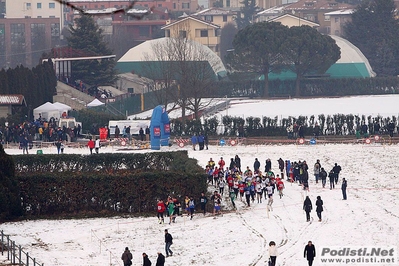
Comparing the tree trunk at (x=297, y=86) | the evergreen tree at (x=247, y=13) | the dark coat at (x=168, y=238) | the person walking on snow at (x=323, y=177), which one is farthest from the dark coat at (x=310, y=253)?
the evergreen tree at (x=247, y=13)

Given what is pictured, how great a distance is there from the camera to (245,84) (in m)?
94.5

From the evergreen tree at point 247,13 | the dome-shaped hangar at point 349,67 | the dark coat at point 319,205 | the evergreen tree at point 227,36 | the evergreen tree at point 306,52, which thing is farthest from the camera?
the evergreen tree at point 247,13

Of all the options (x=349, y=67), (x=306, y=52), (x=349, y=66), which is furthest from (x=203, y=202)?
(x=349, y=66)

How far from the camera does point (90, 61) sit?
83875 mm

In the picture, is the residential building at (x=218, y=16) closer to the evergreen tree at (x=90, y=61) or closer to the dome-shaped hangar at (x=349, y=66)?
the dome-shaped hangar at (x=349, y=66)

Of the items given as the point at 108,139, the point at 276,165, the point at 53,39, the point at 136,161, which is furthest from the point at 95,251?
the point at 53,39

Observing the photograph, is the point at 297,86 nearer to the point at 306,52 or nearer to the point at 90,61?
the point at 306,52

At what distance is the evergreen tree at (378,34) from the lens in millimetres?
113137

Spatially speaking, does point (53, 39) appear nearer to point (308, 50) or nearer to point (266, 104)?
point (308, 50)

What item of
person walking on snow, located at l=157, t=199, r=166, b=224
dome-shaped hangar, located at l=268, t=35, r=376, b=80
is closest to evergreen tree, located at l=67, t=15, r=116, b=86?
dome-shaped hangar, located at l=268, t=35, r=376, b=80

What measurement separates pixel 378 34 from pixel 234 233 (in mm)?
88126

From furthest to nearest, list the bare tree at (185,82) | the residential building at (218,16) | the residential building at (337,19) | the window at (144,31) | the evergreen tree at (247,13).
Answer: the evergreen tree at (247,13) → the residential building at (218,16) → the residential building at (337,19) → the window at (144,31) → the bare tree at (185,82)

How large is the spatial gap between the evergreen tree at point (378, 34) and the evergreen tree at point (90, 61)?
35.5 m

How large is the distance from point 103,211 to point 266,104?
43.8 m
